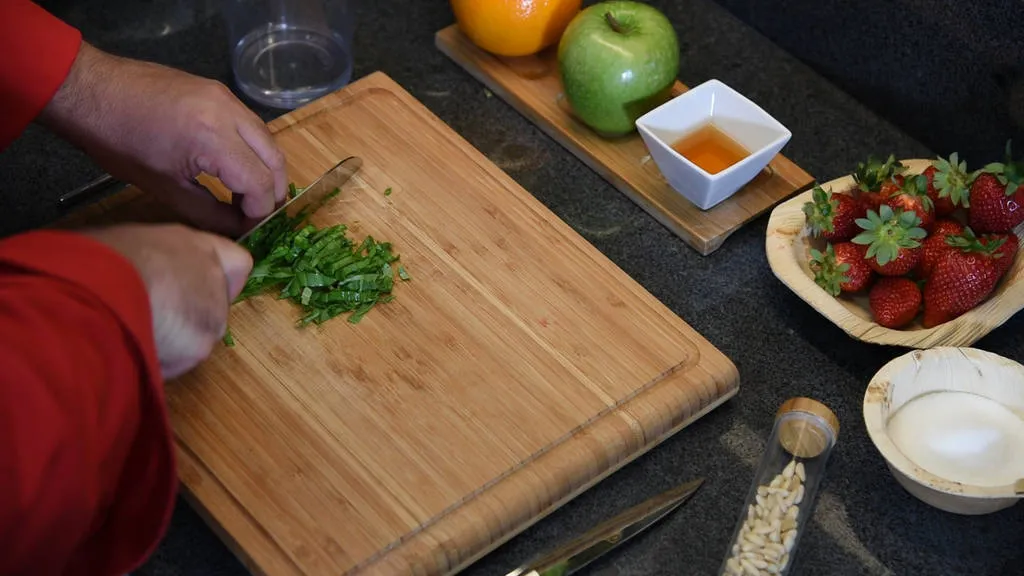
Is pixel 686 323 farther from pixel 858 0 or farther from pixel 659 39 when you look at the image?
pixel 858 0

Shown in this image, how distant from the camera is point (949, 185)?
1268 mm

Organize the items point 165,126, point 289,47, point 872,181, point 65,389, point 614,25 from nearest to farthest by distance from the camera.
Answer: point 65,389
point 165,126
point 872,181
point 614,25
point 289,47

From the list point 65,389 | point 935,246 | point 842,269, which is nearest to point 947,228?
point 935,246

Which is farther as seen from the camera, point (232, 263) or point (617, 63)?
point (617, 63)

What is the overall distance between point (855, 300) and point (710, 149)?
267 millimetres

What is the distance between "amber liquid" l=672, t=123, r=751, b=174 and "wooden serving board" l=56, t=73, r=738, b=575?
0.66ft

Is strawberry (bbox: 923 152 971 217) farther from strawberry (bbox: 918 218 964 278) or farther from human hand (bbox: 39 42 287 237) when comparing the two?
human hand (bbox: 39 42 287 237)

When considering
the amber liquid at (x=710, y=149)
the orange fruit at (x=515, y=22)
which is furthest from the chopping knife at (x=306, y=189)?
the amber liquid at (x=710, y=149)

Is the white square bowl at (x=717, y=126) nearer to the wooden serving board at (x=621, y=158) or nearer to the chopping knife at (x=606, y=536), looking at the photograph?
the wooden serving board at (x=621, y=158)

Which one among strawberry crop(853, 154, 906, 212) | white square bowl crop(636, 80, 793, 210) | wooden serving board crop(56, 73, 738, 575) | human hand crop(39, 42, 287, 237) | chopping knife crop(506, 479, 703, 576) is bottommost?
chopping knife crop(506, 479, 703, 576)

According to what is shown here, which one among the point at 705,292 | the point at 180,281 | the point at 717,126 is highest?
the point at 180,281

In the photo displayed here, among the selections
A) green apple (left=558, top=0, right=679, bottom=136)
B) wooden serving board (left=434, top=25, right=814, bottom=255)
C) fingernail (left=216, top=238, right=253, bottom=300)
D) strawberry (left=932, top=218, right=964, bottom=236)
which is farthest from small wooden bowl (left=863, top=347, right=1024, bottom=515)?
fingernail (left=216, top=238, right=253, bottom=300)

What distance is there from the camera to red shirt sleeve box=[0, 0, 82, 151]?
3.80ft

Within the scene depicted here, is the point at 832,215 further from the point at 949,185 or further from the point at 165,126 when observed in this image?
the point at 165,126
